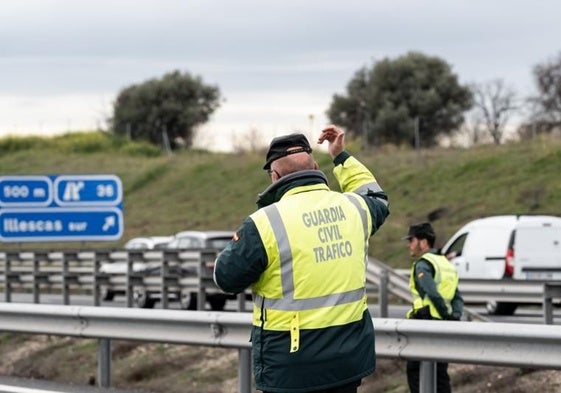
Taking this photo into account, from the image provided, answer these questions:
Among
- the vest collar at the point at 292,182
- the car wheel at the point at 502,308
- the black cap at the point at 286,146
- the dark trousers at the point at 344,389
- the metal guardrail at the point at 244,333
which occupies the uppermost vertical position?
the black cap at the point at 286,146

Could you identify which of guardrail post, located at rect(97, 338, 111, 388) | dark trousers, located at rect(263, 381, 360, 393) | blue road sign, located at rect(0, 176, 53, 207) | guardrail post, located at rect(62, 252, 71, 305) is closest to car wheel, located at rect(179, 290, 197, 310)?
guardrail post, located at rect(62, 252, 71, 305)

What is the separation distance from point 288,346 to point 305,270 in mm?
352

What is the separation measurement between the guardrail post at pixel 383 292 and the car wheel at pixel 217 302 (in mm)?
5654

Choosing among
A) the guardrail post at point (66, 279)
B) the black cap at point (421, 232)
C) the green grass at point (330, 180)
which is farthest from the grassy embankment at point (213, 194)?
the guardrail post at point (66, 279)

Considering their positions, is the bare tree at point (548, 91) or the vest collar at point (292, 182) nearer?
the vest collar at point (292, 182)

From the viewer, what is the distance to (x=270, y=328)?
7051mm

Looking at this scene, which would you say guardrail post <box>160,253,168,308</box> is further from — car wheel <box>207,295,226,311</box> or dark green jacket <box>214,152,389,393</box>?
dark green jacket <box>214,152,389,393</box>

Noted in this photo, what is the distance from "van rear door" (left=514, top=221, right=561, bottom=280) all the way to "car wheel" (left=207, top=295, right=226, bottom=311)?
4.93m

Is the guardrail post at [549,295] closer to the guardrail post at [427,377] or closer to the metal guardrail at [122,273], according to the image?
the guardrail post at [427,377]

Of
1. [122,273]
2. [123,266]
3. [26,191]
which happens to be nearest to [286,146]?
[26,191]

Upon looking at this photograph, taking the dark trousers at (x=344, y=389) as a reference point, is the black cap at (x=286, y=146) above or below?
above

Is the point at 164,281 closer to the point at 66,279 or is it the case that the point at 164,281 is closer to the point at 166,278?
the point at 166,278

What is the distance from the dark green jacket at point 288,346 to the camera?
6.95m

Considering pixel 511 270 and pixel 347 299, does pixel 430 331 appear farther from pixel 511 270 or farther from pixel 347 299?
pixel 511 270
